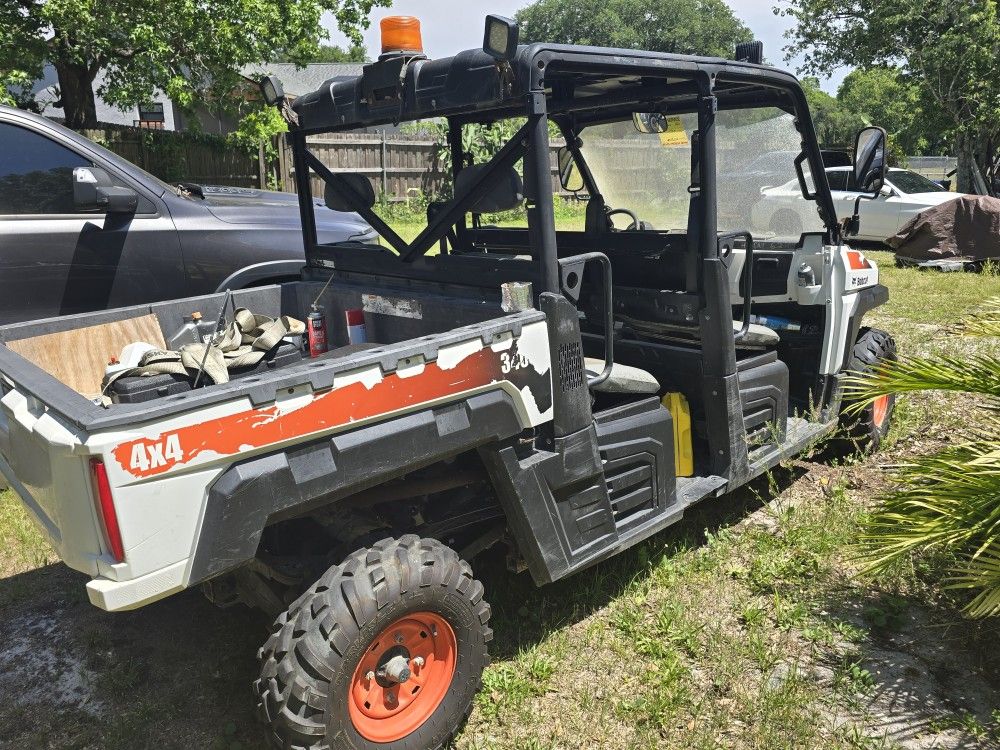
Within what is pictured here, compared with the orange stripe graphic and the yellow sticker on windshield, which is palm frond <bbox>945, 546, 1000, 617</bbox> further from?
the yellow sticker on windshield

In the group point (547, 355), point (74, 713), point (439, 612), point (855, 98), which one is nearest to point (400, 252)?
point (547, 355)

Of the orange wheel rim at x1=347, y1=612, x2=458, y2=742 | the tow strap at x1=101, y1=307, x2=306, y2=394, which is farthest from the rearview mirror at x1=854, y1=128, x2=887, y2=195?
the orange wheel rim at x1=347, y1=612, x2=458, y2=742

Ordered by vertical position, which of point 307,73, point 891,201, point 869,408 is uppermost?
point 307,73

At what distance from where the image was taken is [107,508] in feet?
6.66

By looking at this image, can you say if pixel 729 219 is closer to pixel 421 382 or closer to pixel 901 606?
pixel 901 606

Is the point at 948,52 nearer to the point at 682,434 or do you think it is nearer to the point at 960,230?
the point at 960,230

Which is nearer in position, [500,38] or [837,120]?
[500,38]

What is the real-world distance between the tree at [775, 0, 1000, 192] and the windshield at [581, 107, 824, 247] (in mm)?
16744

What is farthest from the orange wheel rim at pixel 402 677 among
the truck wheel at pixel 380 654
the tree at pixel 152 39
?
the tree at pixel 152 39

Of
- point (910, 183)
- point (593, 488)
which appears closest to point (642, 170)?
point (593, 488)

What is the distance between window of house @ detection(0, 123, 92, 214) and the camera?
15.8ft

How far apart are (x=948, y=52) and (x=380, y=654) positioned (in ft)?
66.2

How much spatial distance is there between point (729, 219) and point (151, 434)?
335 cm

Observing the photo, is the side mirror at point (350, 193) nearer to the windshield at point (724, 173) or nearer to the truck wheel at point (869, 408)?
the windshield at point (724, 173)
